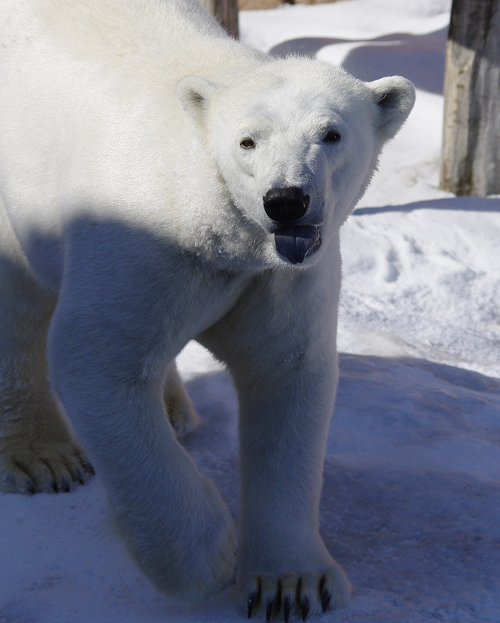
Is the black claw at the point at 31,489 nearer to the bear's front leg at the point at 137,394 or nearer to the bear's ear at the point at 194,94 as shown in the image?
the bear's front leg at the point at 137,394

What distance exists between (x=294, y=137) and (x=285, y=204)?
0.19m

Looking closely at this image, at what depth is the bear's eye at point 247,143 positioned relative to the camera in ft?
6.06

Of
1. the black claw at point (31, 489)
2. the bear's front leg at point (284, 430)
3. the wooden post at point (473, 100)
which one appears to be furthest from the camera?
the wooden post at point (473, 100)

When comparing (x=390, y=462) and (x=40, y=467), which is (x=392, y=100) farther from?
(x=40, y=467)

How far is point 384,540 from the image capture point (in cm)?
257

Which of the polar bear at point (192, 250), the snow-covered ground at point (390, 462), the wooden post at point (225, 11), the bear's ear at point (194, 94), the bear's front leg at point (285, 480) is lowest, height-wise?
the snow-covered ground at point (390, 462)

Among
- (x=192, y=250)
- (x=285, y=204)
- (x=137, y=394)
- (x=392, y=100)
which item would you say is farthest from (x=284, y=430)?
(x=392, y=100)

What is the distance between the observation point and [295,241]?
1.83 m

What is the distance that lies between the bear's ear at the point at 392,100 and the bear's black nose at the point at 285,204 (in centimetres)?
52

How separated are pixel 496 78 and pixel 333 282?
16.7 ft

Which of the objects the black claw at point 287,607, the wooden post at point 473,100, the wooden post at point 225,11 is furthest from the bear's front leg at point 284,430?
the wooden post at point 473,100

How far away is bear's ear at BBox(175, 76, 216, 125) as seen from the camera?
1.96 meters

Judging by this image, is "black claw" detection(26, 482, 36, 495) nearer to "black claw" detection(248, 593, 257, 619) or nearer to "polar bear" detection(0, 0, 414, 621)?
"polar bear" detection(0, 0, 414, 621)

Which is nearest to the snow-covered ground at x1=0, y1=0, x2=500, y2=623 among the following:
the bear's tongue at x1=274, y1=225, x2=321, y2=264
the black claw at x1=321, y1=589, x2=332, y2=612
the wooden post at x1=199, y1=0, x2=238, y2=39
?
the black claw at x1=321, y1=589, x2=332, y2=612
